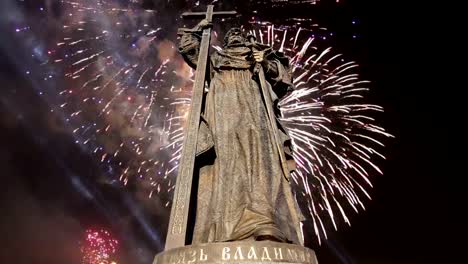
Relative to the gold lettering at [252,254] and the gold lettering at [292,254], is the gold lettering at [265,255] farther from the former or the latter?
the gold lettering at [292,254]

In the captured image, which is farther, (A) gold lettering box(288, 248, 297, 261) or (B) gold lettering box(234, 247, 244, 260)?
(A) gold lettering box(288, 248, 297, 261)

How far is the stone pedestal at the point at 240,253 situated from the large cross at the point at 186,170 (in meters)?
0.41

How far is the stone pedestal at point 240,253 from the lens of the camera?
4332mm

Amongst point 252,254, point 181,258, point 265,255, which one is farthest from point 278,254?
point 181,258

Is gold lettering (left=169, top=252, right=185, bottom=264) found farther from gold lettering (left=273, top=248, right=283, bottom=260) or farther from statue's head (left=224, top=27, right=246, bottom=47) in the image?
statue's head (left=224, top=27, right=246, bottom=47)

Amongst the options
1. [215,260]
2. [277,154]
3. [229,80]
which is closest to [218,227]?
[215,260]

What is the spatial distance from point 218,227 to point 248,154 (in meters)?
1.36

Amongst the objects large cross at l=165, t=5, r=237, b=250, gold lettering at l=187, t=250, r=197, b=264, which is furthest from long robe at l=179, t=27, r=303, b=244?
gold lettering at l=187, t=250, r=197, b=264

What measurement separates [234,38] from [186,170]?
12.9 feet

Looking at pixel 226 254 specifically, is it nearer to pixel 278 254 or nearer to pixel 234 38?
pixel 278 254

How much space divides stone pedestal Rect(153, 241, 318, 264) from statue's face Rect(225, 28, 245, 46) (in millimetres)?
5150

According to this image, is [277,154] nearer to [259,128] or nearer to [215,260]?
[259,128]

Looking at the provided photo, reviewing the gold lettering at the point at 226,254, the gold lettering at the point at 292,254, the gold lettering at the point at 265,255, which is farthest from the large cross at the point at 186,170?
the gold lettering at the point at 292,254

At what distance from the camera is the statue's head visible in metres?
8.38
